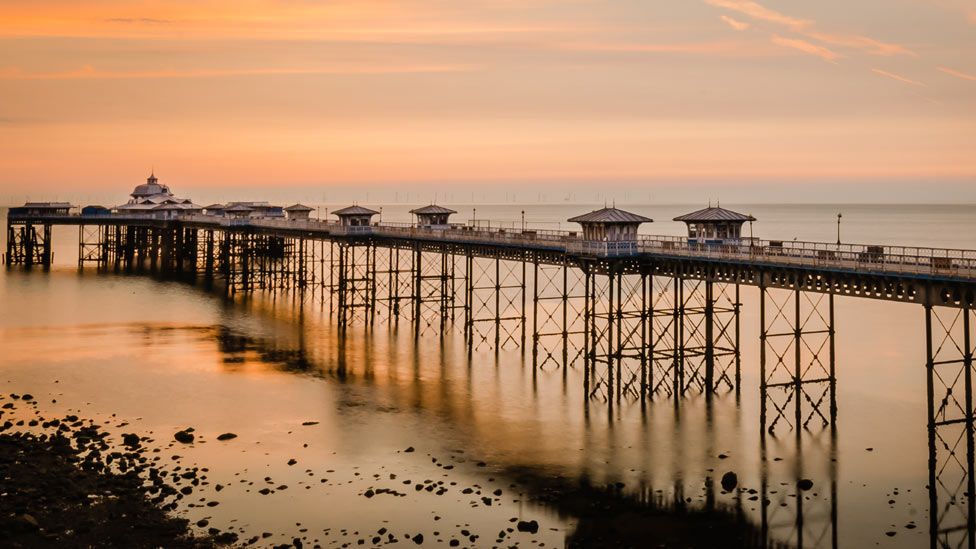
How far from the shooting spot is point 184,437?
149ft

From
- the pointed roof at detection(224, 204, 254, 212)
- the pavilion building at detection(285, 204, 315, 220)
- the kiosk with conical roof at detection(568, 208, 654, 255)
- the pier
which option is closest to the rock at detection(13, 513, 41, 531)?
the pier

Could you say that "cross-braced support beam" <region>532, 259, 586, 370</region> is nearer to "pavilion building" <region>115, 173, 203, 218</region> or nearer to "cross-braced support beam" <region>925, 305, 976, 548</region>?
"cross-braced support beam" <region>925, 305, 976, 548</region>

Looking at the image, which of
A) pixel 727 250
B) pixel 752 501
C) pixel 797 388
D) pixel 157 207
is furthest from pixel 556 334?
pixel 157 207

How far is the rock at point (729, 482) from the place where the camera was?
3760 centimetres

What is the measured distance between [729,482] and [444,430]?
1481 centimetres

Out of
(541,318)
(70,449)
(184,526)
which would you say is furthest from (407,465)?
(541,318)

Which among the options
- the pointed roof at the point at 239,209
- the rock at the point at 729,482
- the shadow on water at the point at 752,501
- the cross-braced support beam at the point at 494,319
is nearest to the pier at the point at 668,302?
the cross-braced support beam at the point at 494,319

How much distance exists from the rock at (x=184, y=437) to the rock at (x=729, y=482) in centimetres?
2408

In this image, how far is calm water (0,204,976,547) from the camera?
3516 centimetres

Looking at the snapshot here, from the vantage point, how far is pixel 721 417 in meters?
48.5

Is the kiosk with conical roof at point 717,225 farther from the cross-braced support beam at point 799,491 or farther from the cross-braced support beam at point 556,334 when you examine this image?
the cross-braced support beam at point 799,491

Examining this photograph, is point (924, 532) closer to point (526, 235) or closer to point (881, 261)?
point (881, 261)

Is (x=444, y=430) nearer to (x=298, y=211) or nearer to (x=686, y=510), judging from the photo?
(x=686, y=510)

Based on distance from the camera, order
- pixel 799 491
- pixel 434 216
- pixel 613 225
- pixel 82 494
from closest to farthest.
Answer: pixel 82 494, pixel 799 491, pixel 613 225, pixel 434 216
